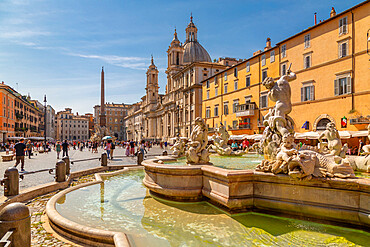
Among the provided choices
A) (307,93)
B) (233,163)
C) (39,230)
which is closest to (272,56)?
(307,93)

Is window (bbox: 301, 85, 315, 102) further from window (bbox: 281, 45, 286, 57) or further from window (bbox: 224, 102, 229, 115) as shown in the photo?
window (bbox: 224, 102, 229, 115)

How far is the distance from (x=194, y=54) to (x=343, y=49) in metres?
47.0

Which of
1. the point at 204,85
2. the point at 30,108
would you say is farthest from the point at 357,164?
the point at 30,108

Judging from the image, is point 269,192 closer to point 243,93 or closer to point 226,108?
point 243,93

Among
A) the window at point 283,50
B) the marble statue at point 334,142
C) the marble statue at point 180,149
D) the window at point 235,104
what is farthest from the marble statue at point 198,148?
the window at point 235,104

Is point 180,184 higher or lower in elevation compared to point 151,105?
lower

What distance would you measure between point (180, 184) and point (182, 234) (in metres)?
1.72

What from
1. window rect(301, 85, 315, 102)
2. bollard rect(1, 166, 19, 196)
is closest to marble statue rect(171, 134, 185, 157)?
bollard rect(1, 166, 19, 196)

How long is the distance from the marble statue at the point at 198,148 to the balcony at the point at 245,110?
2583 cm

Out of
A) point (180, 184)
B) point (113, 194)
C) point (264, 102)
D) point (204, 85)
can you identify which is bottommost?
point (113, 194)

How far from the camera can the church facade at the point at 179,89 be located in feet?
164

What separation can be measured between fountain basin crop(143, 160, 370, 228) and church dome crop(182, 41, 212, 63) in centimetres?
6160

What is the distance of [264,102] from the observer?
3023 cm

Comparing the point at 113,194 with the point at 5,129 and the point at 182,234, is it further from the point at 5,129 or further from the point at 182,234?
the point at 5,129
